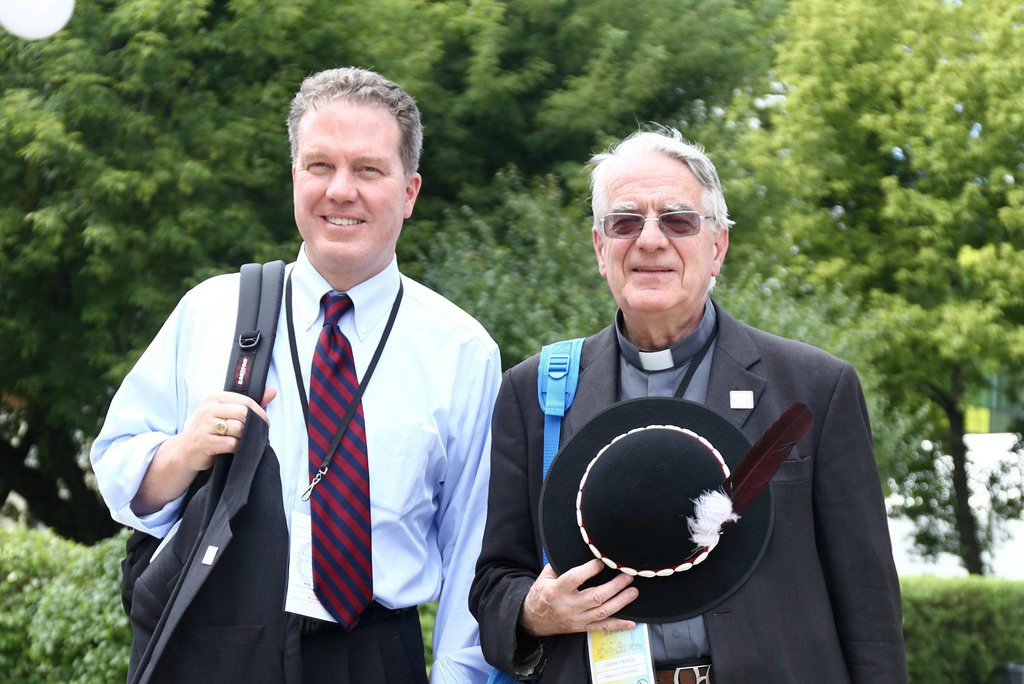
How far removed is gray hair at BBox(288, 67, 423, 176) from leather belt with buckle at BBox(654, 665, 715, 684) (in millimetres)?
1490

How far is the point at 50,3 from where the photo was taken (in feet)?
22.7

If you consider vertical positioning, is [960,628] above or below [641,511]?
below

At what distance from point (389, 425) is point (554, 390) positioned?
454mm

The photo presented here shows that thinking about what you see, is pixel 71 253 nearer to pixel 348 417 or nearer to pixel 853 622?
pixel 348 417

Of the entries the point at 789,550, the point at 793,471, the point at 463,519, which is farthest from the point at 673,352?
the point at 463,519

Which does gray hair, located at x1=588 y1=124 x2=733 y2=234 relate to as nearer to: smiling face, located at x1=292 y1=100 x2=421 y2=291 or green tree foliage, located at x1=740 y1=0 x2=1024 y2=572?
smiling face, located at x1=292 y1=100 x2=421 y2=291

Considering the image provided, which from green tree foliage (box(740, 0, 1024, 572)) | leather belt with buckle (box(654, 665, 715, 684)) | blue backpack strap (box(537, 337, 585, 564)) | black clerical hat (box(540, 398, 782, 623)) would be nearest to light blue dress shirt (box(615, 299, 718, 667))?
blue backpack strap (box(537, 337, 585, 564))

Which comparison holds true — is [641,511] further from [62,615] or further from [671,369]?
[62,615]

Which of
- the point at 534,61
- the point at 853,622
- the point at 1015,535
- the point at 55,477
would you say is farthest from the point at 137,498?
the point at 1015,535

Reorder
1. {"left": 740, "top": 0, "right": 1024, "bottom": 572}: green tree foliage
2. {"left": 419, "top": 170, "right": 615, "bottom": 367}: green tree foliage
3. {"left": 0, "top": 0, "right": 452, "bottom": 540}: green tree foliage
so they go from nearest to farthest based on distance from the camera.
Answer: {"left": 419, "top": 170, "right": 615, "bottom": 367}: green tree foliage
{"left": 0, "top": 0, "right": 452, "bottom": 540}: green tree foliage
{"left": 740, "top": 0, "right": 1024, "bottom": 572}: green tree foliage

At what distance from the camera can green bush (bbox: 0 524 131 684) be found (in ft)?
21.3

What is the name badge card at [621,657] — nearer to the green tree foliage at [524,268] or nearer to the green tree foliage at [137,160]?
the green tree foliage at [524,268]

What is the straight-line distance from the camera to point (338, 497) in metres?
3.01

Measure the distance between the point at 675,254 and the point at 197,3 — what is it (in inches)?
324
